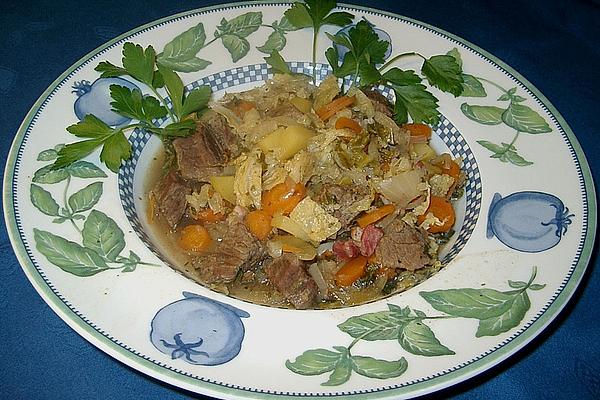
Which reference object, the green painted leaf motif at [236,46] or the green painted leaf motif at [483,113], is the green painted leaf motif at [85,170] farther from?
the green painted leaf motif at [483,113]

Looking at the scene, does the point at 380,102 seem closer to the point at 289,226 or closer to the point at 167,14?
the point at 289,226

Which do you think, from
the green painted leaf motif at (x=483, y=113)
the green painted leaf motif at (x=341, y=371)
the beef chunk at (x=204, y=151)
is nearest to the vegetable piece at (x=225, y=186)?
the beef chunk at (x=204, y=151)

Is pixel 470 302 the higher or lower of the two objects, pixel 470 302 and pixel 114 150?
the lower

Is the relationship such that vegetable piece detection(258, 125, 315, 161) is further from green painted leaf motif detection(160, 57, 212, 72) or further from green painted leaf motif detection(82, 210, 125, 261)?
green painted leaf motif detection(82, 210, 125, 261)

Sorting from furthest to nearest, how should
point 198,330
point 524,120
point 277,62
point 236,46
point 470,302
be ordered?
1. point 236,46
2. point 277,62
3. point 524,120
4. point 470,302
5. point 198,330

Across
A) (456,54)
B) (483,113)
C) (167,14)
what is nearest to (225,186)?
(483,113)

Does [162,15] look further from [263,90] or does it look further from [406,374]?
[406,374]

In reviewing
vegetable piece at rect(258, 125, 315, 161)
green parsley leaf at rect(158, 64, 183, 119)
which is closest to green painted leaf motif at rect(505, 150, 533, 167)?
vegetable piece at rect(258, 125, 315, 161)
